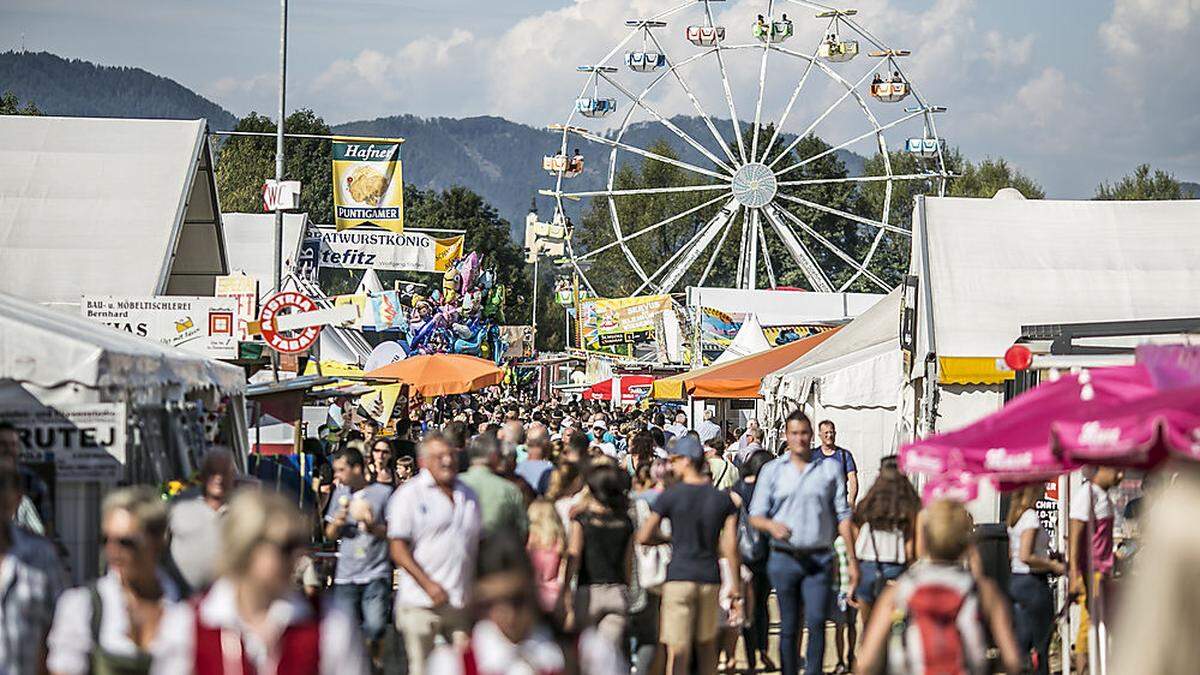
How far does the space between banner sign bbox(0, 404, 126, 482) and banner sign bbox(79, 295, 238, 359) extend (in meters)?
7.54

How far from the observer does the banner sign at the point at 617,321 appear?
42531mm

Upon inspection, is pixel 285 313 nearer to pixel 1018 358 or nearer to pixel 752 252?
pixel 1018 358

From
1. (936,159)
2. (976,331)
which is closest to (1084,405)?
(976,331)

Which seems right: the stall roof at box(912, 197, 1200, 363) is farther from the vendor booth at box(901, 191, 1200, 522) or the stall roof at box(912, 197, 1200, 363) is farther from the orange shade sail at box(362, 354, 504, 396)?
the orange shade sail at box(362, 354, 504, 396)

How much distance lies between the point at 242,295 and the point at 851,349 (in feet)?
25.3

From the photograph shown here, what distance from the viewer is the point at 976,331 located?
1609 centimetres

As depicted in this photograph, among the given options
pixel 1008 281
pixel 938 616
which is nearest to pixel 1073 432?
pixel 938 616

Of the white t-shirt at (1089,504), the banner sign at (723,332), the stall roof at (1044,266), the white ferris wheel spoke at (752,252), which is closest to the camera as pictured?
the white t-shirt at (1089,504)

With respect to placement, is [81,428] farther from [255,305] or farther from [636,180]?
[636,180]

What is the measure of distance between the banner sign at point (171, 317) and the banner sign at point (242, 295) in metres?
0.07

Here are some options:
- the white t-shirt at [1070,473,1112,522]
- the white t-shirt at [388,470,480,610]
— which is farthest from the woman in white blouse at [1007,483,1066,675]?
the white t-shirt at [388,470,480,610]

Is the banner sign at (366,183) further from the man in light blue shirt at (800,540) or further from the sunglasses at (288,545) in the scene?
the sunglasses at (288,545)

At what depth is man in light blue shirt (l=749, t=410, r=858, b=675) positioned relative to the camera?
1002cm

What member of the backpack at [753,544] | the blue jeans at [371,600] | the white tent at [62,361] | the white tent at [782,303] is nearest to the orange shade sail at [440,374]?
the backpack at [753,544]
